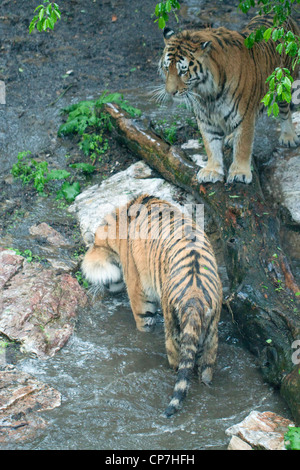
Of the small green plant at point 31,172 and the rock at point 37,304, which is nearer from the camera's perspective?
the rock at point 37,304

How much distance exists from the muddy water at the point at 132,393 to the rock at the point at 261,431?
4.6 inches

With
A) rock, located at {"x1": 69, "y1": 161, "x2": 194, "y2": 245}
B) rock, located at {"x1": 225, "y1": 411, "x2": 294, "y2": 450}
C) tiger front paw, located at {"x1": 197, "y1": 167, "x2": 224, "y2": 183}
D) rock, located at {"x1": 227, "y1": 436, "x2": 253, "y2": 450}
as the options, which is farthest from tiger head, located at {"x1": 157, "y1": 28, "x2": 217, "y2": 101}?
rock, located at {"x1": 227, "y1": 436, "x2": 253, "y2": 450}

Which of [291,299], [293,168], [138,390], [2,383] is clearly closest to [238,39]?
[293,168]

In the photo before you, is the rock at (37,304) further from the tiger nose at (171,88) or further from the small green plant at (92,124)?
the small green plant at (92,124)

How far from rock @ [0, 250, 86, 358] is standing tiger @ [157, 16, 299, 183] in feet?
5.27

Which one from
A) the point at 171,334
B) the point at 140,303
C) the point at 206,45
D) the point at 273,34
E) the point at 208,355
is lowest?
the point at 140,303

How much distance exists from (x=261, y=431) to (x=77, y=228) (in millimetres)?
2997

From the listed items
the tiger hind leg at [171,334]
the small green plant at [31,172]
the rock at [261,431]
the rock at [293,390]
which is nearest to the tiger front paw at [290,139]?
the small green plant at [31,172]

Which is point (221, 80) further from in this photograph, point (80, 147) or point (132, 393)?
point (132, 393)

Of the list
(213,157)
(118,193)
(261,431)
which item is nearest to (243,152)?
(213,157)

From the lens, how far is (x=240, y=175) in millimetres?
4871

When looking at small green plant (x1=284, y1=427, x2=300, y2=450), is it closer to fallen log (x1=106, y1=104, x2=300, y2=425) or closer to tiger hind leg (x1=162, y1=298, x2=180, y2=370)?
fallen log (x1=106, y1=104, x2=300, y2=425)

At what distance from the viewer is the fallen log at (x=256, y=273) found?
3.76 meters
